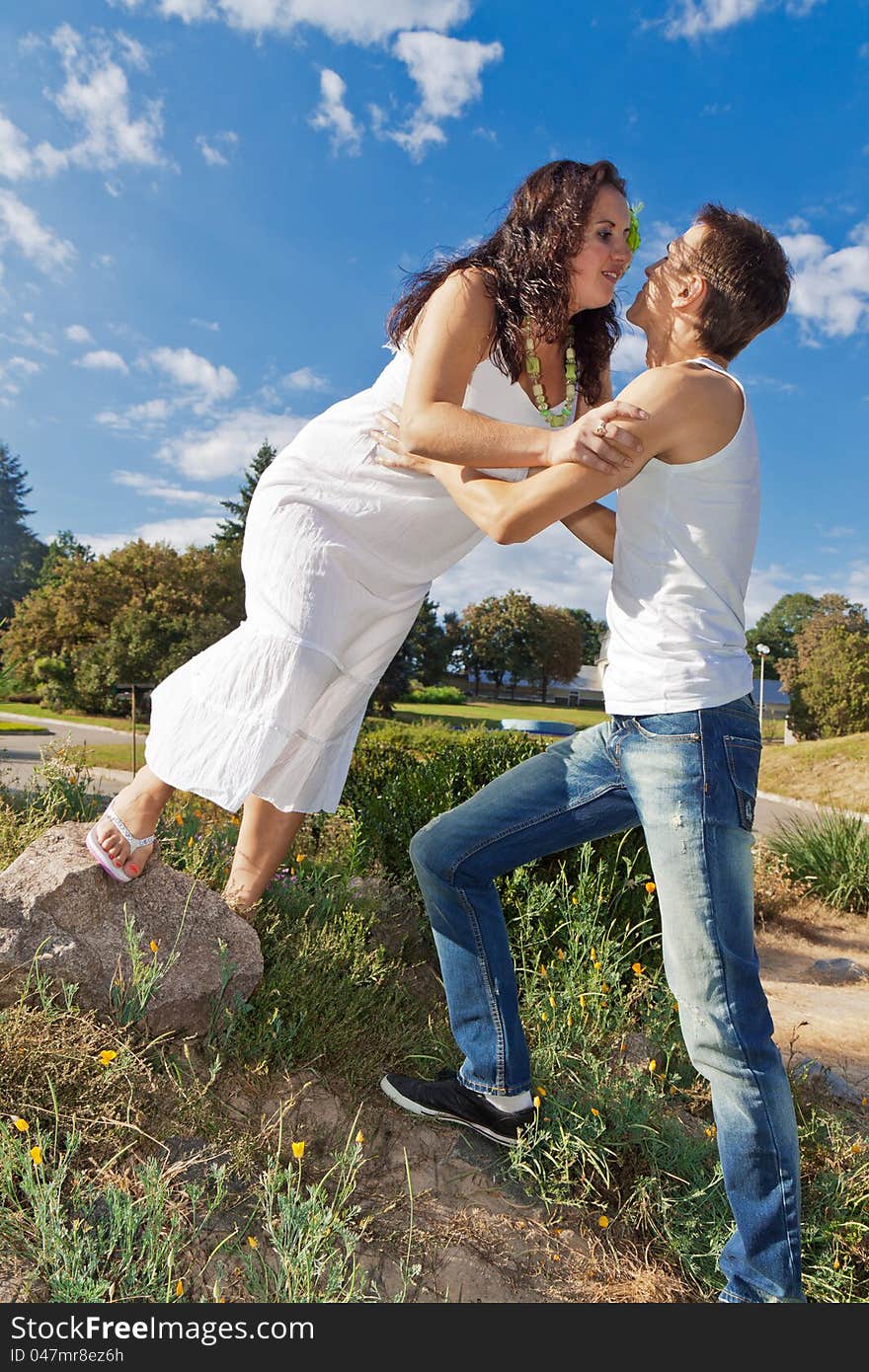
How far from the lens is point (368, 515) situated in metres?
2.54

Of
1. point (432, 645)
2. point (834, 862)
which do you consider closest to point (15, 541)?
point (432, 645)

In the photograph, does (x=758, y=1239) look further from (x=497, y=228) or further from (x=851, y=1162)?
(x=497, y=228)

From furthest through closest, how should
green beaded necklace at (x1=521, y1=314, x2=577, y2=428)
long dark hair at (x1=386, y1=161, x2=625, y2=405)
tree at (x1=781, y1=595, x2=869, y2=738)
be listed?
1. tree at (x1=781, y1=595, x2=869, y2=738)
2. green beaded necklace at (x1=521, y1=314, x2=577, y2=428)
3. long dark hair at (x1=386, y1=161, x2=625, y2=405)

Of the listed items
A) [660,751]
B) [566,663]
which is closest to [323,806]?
[660,751]

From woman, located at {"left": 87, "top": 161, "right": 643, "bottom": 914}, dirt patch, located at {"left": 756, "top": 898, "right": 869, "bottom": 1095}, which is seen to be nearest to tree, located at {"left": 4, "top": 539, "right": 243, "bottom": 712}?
dirt patch, located at {"left": 756, "top": 898, "right": 869, "bottom": 1095}

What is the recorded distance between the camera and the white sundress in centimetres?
253

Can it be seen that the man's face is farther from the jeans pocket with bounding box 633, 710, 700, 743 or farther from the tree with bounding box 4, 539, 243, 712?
the tree with bounding box 4, 539, 243, 712

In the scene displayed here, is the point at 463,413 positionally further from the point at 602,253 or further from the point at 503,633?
the point at 503,633

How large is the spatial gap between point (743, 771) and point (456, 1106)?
125 cm

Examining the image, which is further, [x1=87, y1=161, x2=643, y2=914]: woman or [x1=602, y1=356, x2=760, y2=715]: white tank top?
[x1=87, y1=161, x2=643, y2=914]: woman

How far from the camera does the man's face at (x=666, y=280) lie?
2082 mm

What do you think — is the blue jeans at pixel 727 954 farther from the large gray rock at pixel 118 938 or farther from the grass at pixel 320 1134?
the large gray rock at pixel 118 938

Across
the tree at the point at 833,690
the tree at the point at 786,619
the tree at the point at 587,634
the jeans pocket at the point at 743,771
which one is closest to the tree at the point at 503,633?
the tree at the point at 587,634

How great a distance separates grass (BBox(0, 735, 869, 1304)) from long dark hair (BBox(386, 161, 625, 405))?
1.96 meters
